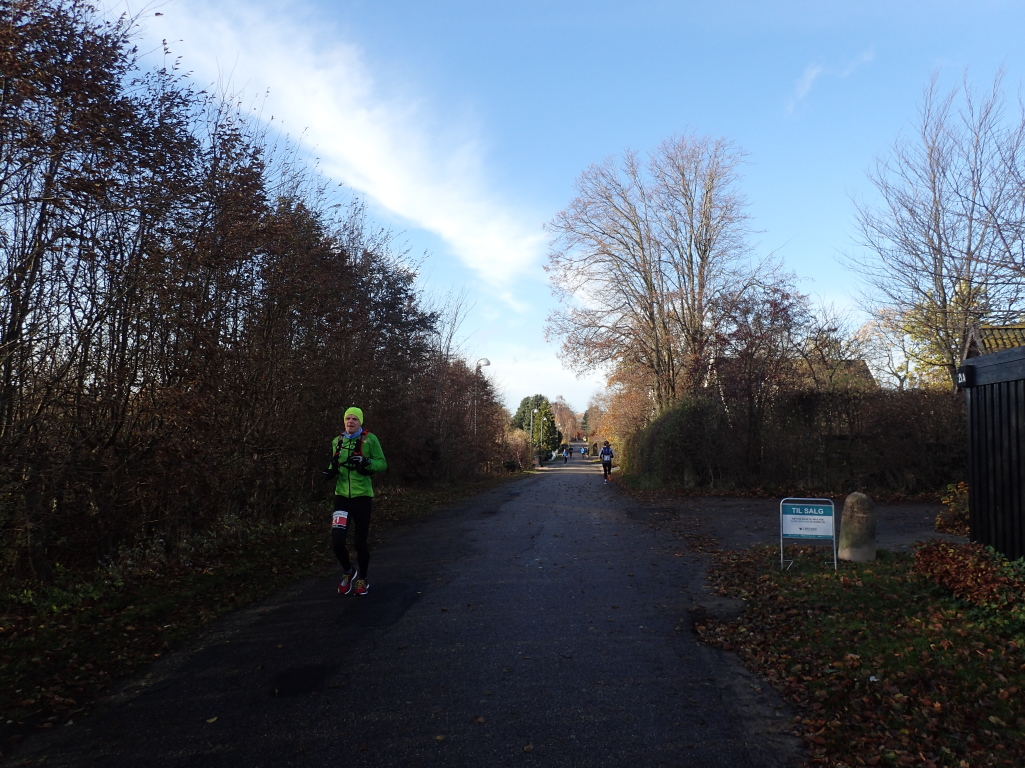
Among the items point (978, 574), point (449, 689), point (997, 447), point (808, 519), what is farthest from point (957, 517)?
point (449, 689)

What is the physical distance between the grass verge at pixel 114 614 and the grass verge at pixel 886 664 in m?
4.71

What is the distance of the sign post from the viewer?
8586mm

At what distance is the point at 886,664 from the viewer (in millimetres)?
5008

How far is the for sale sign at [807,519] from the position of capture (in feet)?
28.2

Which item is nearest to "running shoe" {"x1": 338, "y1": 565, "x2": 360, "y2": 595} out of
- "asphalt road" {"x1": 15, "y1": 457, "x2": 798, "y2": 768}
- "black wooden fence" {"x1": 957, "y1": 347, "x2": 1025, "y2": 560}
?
"asphalt road" {"x1": 15, "y1": 457, "x2": 798, "y2": 768}

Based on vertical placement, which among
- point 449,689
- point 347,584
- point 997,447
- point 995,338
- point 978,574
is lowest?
point 449,689

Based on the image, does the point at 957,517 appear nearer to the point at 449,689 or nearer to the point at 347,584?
the point at 347,584

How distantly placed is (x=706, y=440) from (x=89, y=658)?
1939cm

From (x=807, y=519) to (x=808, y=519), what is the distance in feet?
0.04

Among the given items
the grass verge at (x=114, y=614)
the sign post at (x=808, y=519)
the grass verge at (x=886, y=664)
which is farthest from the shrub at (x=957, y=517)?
the grass verge at (x=114, y=614)

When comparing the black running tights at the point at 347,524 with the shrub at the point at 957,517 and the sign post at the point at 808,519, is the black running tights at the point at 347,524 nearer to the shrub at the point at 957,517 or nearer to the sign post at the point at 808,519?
the sign post at the point at 808,519

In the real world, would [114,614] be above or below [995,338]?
below

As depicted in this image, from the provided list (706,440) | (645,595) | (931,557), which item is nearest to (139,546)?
(645,595)

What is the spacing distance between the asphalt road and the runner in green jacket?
66 cm
